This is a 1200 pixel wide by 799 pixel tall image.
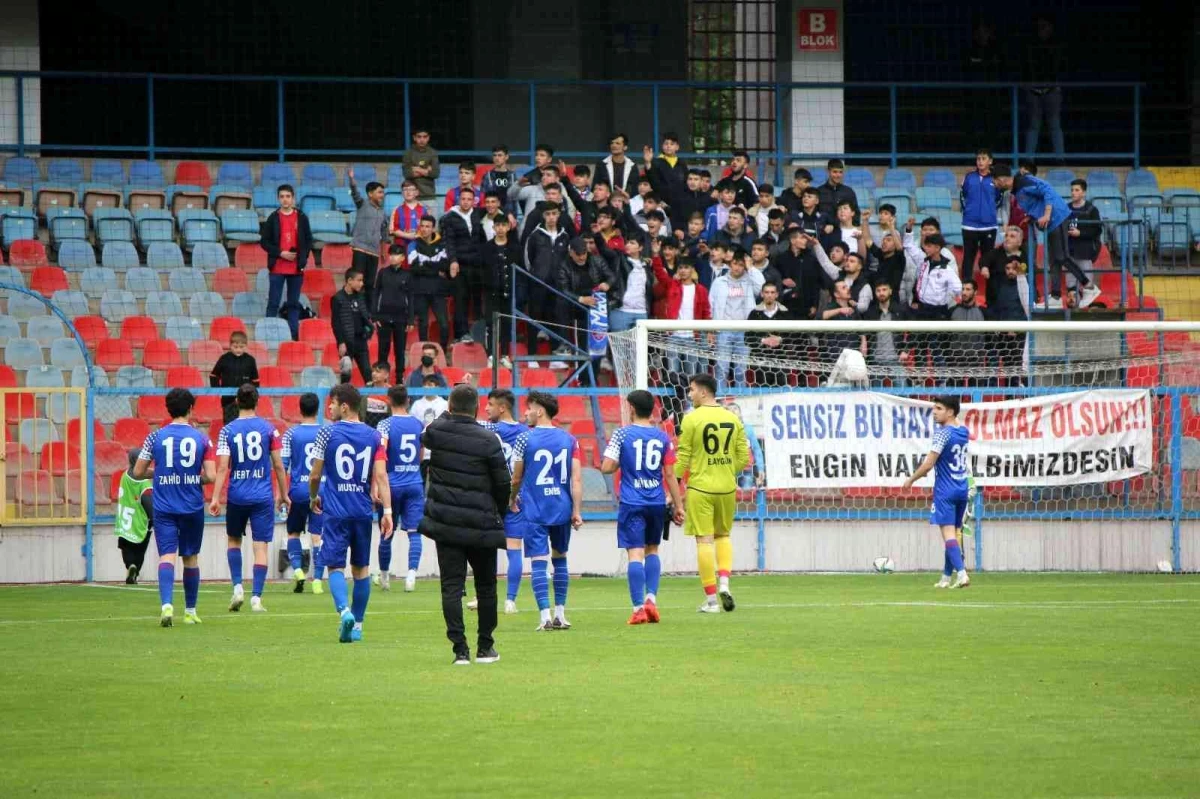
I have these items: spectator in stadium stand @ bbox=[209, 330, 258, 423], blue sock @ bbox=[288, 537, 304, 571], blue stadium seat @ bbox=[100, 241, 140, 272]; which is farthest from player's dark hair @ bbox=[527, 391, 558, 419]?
blue stadium seat @ bbox=[100, 241, 140, 272]

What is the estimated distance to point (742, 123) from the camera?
29.3 meters

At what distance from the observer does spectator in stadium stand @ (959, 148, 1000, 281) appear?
22.9 meters

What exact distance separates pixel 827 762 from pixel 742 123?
74.3ft

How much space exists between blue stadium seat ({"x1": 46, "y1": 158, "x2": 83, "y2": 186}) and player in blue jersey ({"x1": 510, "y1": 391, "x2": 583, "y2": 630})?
13.3m

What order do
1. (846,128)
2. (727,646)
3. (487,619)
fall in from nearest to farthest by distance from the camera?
(487,619) → (727,646) → (846,128)

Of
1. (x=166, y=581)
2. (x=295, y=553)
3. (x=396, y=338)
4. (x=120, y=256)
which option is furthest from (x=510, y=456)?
(x=120, y=256)

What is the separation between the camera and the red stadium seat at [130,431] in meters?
19.7

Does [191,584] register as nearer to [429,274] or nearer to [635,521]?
[635,521]

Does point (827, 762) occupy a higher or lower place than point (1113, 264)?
lower

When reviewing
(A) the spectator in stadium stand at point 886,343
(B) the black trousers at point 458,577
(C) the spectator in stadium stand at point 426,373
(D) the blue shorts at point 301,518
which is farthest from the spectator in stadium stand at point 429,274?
(B) the black trousers at point 458,577

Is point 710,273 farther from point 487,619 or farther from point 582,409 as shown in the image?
point 487,619

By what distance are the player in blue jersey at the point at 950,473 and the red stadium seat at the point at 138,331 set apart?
32.5 feet

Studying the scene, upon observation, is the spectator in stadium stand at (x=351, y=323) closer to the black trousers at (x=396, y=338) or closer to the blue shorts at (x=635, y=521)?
the black trousers at (x=396, y=338)

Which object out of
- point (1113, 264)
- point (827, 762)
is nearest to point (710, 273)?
point (1113, 264)
